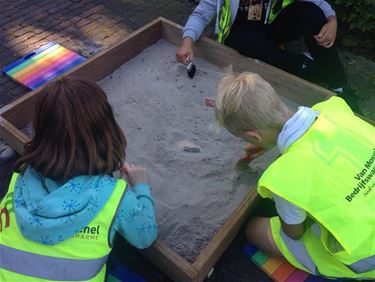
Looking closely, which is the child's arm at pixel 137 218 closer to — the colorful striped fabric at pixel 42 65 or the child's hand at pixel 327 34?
the colorful striped fabric at pixel 42 65

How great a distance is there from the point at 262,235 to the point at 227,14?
1048 mm

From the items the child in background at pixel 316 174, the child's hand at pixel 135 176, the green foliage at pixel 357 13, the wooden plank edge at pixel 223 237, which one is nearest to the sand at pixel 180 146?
the wooden plank edge at pixel 223 237

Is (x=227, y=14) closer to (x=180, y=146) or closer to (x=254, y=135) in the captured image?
(x=180, y=146)

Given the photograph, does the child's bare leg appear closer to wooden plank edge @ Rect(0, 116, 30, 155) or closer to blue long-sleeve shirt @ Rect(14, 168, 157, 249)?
blue long-sleeve shirt @ Rect(14, 168, 157, 249)

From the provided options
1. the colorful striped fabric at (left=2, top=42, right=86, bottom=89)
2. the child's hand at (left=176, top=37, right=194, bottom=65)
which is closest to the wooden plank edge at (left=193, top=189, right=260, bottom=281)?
the child's hand at (left=176, top=37, right=194, bottom=65)

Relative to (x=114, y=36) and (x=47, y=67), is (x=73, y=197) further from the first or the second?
(x=114, y=36)

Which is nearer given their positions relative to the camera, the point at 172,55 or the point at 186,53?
the point at 186,53

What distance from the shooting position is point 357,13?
2.44 m

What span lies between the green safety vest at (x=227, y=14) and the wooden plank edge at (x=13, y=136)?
3.29 ft

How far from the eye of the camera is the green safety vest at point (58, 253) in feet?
3.38

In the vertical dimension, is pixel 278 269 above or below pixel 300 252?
below

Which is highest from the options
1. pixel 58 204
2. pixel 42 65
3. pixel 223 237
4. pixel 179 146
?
pixel 58 204

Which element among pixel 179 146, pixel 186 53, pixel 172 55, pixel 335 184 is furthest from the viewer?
pixel 172 55

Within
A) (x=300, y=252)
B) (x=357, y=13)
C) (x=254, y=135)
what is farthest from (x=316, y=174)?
(x=357, y=13)
